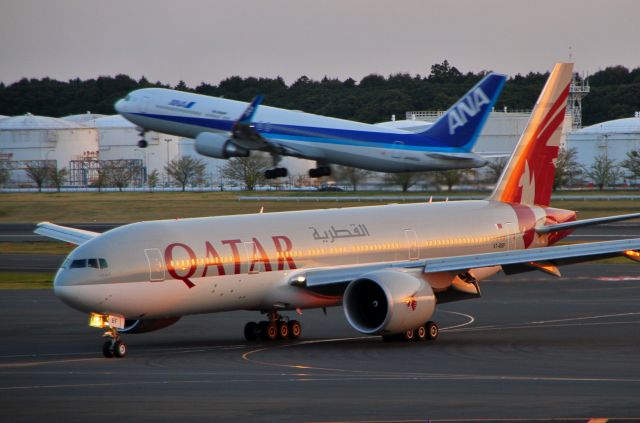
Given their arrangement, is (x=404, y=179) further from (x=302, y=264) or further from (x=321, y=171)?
(x=302, y=264)

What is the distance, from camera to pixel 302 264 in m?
35.1

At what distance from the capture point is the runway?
21.9m

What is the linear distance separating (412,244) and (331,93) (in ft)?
298

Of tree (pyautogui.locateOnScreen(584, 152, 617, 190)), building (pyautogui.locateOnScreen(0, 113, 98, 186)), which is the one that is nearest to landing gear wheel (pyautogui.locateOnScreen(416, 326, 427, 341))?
tree (pyautogui.locateOnScreen(584, 152, 617, 190))

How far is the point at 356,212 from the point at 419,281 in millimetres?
4901

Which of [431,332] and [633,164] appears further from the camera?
[633,164]

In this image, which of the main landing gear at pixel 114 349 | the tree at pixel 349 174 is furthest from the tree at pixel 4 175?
the main landing gear at pixel 114 349

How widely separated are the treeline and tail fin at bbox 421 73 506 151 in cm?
5939

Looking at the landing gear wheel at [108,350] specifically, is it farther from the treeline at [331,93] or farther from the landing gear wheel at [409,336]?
the treeline at [331,93]

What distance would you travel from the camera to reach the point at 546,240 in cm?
4125

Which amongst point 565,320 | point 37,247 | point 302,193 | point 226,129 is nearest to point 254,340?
point 565,320

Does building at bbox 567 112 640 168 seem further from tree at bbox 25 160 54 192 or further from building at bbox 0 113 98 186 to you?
tree at bbox 25 160 54 192

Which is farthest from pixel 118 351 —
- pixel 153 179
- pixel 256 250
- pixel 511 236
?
pixel 153 179

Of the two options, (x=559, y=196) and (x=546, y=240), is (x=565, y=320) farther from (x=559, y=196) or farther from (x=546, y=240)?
(x=559, y=196)
